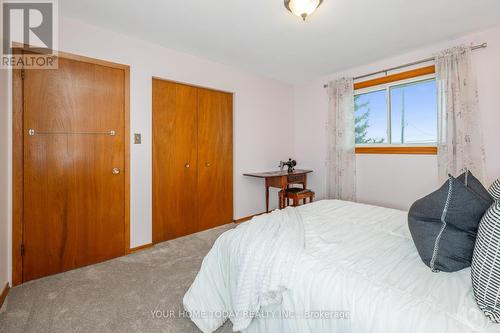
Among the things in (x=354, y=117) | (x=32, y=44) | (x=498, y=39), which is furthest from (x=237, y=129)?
(x=498, y=39)

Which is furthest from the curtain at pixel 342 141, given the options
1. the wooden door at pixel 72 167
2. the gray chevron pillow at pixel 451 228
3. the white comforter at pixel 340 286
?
the wooden door at pixel 72 167

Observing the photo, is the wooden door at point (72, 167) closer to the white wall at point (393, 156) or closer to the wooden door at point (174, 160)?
the wooden door at point (174, 160)

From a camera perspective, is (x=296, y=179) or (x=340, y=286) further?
(x=296, y=179)

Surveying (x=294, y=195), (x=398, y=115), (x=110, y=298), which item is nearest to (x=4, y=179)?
(x=110, y=298)

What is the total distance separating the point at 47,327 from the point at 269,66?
140 inches

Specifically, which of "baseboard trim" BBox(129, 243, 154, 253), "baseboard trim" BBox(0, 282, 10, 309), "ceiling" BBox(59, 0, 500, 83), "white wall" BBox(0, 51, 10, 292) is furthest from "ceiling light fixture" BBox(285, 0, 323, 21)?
"baseboard trim" BBox(0, 282, 10, 309)

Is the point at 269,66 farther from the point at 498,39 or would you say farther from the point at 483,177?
the point at 483,177

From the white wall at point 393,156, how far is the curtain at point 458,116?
0.11m

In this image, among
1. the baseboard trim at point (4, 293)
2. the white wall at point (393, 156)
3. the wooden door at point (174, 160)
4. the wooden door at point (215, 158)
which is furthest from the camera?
the wooden door at point (215, 158)

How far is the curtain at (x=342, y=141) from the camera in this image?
3.40 m

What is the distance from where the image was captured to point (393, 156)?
10.2 ft

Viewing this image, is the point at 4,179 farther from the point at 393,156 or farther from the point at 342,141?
the point at 393,156

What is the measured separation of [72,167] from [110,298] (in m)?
1.27

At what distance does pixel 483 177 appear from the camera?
2387 millimetres
